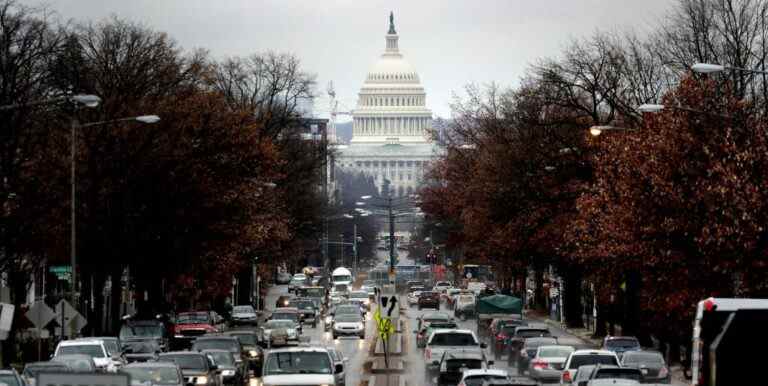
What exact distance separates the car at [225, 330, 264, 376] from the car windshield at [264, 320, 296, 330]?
1534 cm

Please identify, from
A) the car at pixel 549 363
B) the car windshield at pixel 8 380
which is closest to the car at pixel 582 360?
the car at pixel 549 363

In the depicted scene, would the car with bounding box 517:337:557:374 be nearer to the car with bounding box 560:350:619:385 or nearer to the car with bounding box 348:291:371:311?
the car with bounding box 560:350:619:385

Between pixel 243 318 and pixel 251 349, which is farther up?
pixel 243 318

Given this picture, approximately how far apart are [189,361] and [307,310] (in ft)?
201

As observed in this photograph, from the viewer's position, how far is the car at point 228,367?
46.7 meters

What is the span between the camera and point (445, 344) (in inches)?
2158

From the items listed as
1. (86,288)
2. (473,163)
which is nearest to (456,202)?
(473,163)

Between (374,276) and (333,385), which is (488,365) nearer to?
(333,385)

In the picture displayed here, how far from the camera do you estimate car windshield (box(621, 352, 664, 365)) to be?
156 feet

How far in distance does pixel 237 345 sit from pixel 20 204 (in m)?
8.14

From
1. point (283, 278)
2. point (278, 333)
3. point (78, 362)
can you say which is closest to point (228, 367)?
point (78, 362)

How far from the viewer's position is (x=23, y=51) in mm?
57875

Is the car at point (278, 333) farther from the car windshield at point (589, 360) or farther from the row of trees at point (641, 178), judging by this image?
the car windshield at point (589, 360)

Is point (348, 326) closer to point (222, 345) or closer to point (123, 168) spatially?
point (123, 168)
